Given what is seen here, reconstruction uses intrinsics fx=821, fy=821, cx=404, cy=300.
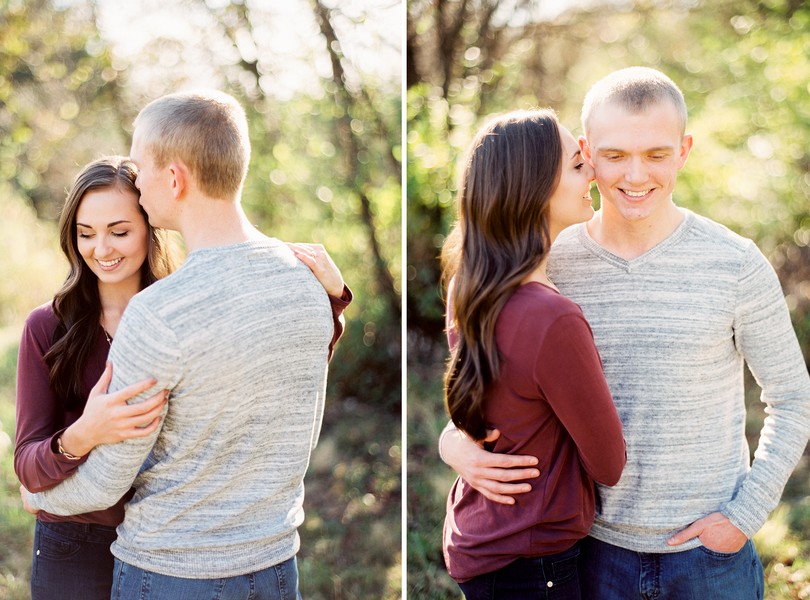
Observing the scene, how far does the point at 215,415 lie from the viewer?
1817 mm

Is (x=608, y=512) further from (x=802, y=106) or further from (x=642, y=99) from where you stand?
(x=802, y=106)

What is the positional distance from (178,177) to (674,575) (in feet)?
5.09

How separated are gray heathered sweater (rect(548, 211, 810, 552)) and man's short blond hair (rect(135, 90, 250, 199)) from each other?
0.97m

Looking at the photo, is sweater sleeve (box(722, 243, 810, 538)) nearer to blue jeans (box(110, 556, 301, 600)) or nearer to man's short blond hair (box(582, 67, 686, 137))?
man's short blond hair (box(582, 67, 686, 137))

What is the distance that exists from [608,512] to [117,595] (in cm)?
120

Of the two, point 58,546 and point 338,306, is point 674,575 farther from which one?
point 58,546

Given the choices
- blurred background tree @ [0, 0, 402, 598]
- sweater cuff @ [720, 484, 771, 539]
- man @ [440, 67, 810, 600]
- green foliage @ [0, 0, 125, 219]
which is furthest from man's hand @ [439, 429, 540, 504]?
green foliage @ [0, 0, 125, 219]

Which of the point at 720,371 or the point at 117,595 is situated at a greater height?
the point at 720,371

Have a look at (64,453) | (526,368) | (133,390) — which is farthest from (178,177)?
(526,368)

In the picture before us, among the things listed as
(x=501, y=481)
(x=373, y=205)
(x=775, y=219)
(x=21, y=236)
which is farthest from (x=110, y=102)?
(x=501, y=481)

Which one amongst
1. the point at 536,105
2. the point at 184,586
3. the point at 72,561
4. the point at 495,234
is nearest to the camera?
the point at 184,586

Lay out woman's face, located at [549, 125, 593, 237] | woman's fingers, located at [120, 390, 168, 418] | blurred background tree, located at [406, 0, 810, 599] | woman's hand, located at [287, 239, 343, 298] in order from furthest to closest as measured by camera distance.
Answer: blurred background tree, located at [406, 0, 810, 599] < woman's hand, located at [287, 239, 343, 298] < woman's face, located at [549, 125, 593, 237] < woman's fingers, located at [120, 390, 168, 418]

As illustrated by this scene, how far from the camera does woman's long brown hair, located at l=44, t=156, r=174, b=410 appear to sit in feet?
7.00

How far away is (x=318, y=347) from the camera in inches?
79.0
